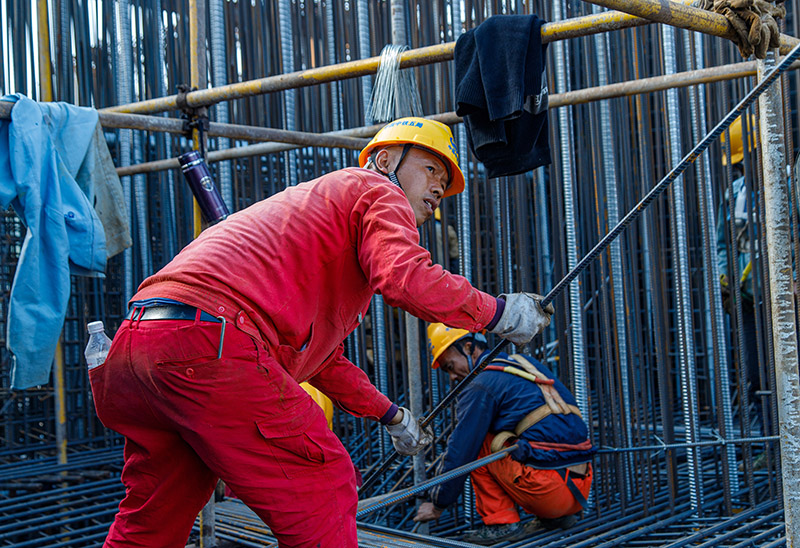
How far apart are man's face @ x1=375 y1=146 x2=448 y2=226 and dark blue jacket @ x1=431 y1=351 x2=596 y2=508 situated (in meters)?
1.35

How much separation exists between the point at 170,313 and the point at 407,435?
4.14 ft

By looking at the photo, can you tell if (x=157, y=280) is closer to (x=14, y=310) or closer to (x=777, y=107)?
(x=14, y=310)

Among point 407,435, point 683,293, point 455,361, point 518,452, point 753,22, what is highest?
point 753,22

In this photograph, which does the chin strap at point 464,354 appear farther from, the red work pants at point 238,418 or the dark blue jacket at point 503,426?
the red work pants at point 238,418

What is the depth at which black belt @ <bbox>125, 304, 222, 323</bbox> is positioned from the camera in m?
2.16

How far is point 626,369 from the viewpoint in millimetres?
4270

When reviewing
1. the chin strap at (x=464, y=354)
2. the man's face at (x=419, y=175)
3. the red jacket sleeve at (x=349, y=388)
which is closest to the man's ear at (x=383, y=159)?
the man's face at (x=419, y=175)

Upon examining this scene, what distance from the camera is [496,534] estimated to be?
407 centimetres

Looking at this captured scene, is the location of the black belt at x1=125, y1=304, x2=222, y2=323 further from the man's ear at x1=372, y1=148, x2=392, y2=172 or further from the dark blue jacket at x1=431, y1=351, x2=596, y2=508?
the dark blue jacket at x1=431, y1=351, x2=596, y2=508

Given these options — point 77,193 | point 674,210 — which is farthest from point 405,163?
point 674,210

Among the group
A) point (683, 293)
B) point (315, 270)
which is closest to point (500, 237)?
point (683, 293)

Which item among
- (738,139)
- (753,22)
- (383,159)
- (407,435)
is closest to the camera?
(753,22)

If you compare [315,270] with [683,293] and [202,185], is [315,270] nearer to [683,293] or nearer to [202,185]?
[202,185]

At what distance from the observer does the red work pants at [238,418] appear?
2.14 m
